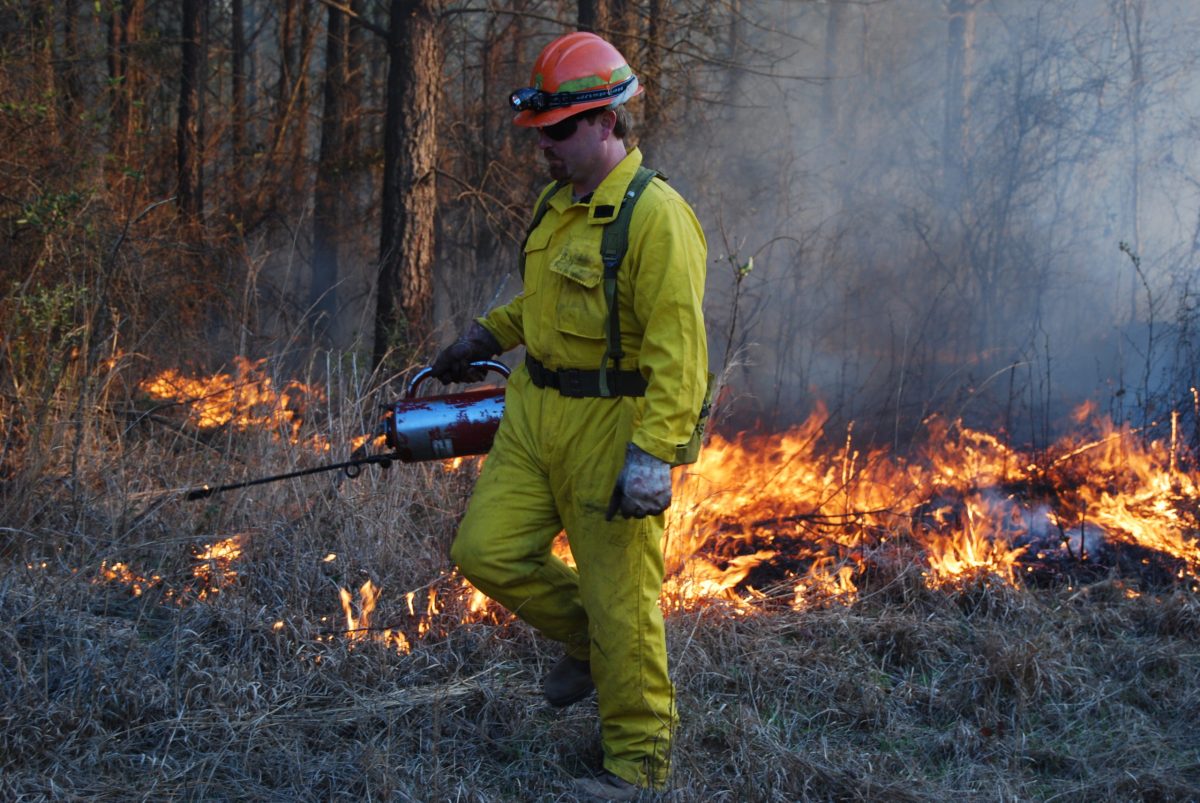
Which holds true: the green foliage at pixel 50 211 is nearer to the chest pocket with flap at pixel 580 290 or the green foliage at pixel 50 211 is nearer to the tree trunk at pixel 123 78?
the tree trunk at pixel 123 78

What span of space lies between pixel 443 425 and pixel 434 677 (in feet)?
3.33

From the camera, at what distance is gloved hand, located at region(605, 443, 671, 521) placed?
2854 millimetres

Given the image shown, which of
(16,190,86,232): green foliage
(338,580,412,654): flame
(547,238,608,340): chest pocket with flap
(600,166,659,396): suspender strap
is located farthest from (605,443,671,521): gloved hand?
(16,190,86,232): green foliage

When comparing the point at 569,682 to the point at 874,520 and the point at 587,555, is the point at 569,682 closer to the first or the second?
the point at 587,555

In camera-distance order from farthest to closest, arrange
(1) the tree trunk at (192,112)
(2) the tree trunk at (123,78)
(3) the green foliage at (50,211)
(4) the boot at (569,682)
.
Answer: (1) the tree trunk at (192,112)
(2) the tree trunk at (123,78)
(3) the green foliage at (50,211)
(4) the boot at (569,682)

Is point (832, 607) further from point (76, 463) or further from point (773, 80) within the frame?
point (773, 80)

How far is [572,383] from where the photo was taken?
3.16 metres

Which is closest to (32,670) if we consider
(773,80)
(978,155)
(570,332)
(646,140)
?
(570,332)

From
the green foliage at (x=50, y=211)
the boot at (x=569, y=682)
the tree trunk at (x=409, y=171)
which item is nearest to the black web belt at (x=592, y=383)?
the boot at (x=569, y=682)

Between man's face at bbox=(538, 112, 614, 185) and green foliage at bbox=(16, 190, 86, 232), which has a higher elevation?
man's face at bbox=(538, 112, 614, 185)

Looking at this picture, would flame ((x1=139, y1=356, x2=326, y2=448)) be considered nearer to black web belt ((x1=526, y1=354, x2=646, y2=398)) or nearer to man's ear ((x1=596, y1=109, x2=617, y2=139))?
black web belt ((x1=526, y1=354, x2=646, y2=398))

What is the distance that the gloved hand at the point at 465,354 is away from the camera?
12.0ft

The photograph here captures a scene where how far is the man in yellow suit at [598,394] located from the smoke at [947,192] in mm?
5548

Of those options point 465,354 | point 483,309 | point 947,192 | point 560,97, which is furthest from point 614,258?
point 947,192
